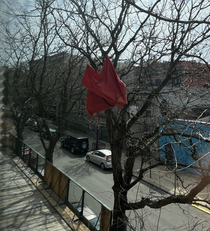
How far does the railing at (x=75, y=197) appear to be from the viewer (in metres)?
5.62

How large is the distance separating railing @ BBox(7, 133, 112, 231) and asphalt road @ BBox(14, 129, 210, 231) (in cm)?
7

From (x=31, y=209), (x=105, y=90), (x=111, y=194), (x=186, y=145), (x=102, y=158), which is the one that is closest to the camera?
(x=105, y=90)

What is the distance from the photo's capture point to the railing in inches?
221

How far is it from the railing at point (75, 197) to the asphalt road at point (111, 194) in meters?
0.07

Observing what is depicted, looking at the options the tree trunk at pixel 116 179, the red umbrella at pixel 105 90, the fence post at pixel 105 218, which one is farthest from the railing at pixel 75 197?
the red umbrella at pixel 105 90

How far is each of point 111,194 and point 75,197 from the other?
7.76ft

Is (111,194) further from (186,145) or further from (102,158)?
(102,158)

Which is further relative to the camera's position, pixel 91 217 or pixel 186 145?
pixel 91 217

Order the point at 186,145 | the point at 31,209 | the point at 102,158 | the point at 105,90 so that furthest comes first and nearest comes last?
the point at 102,158
the point at 31,209
the point at 186,145
the point at 105,90

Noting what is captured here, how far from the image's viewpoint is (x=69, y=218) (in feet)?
21.8

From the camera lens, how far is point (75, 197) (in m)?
7.20

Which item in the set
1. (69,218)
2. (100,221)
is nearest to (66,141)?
(69,218)

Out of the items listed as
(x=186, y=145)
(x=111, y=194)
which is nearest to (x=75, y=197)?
(x=111, y=194)

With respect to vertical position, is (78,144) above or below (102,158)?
above
